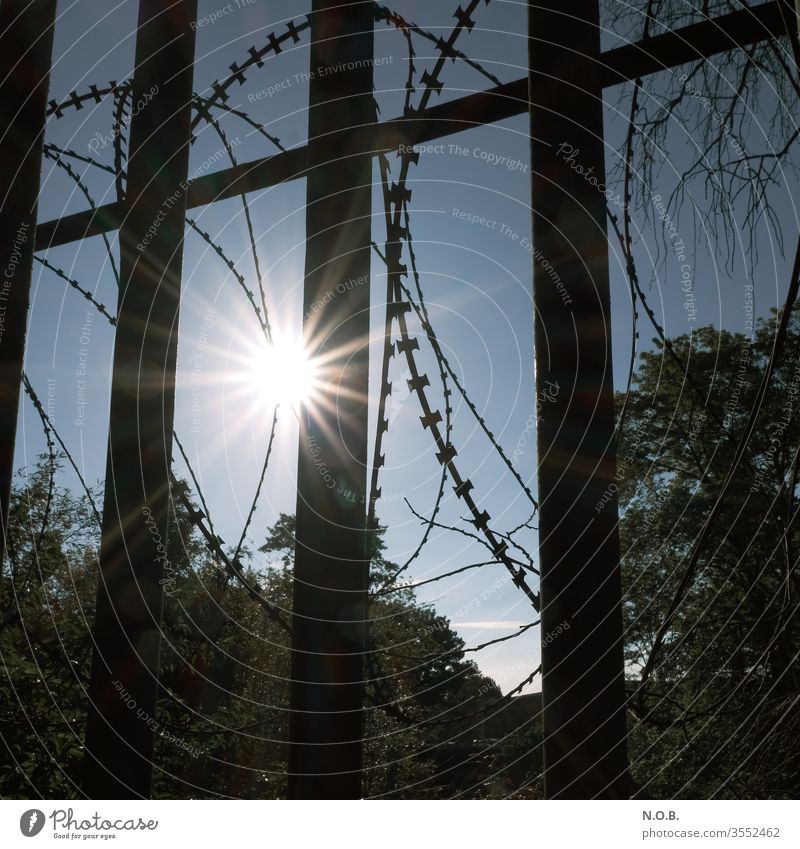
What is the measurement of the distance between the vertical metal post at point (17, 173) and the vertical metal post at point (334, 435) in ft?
4.37

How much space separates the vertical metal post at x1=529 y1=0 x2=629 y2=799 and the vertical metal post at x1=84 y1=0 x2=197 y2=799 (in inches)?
54.0

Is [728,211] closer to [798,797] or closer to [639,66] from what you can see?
[639,66]

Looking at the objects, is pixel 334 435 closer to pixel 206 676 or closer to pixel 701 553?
pixel 701 553

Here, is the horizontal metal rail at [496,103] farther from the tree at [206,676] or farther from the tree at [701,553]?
the tree at [701,553]

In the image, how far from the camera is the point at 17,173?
3.05 meters

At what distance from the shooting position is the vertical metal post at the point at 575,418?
1.64m

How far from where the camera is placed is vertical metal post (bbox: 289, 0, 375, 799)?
76.8 inches

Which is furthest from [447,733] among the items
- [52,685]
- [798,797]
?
[798,797]

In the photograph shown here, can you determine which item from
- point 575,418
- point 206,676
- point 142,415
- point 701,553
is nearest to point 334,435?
point 575,418

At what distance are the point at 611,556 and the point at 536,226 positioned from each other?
2.60 ft

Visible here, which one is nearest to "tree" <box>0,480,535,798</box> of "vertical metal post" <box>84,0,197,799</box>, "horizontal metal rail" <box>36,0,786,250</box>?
"vertical metal post" <box>84,0,197,799</box>

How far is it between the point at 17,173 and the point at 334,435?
1.94m

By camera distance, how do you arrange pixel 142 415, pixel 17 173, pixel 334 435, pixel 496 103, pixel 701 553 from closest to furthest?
pixel 334 435, pixel 496 103, pixel 142 415, pixel 17 173, pixel 701 553
